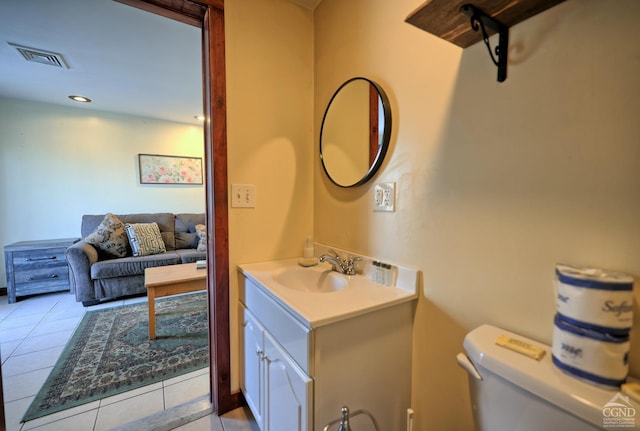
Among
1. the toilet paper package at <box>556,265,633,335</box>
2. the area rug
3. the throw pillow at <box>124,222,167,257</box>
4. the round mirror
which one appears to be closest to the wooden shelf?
the round mirror

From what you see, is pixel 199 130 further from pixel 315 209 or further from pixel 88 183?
pixel 315 209

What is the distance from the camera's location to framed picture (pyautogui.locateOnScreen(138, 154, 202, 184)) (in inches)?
154

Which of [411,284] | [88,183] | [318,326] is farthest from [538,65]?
[88,183]

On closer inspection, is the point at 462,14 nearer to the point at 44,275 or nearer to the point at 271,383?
the point at 271,383

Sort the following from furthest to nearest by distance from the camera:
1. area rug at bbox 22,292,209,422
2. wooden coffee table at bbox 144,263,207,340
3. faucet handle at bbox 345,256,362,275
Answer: wooden coffee table at bbox 144,263,207,340, area rug at bbox 22,292,209,422, faucet handle at bbox 345,256,362,275

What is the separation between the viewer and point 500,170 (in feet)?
2.55

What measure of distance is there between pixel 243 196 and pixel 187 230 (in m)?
2.95

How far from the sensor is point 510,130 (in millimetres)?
751

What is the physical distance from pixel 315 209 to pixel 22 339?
268 cm

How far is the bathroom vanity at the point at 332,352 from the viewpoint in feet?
2.70

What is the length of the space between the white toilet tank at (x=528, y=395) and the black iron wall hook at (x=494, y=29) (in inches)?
29.6

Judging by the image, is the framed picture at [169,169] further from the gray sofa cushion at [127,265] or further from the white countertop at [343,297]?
the white countertop at [343,297]

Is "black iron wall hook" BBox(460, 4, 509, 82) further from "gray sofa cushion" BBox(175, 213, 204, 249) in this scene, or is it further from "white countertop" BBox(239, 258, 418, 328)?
"gray sofa cushion" BBox(175, 213, 204, 249)

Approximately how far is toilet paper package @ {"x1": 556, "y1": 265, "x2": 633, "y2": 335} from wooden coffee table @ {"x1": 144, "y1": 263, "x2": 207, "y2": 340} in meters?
2.39
